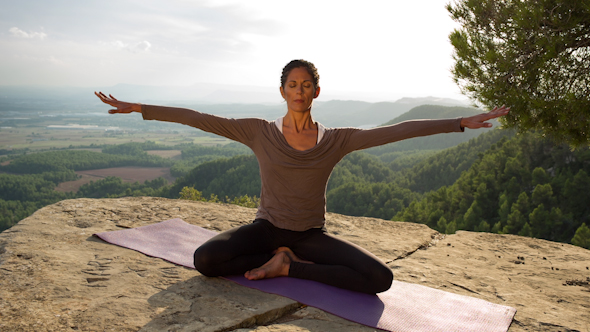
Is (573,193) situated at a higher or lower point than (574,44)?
lower

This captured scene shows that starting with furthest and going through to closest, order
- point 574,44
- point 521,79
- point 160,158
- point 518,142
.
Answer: point 160,158, point 518,142, point 521,79, point 574,44

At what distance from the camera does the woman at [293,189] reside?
101 inches

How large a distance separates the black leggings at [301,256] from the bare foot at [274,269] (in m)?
0.04

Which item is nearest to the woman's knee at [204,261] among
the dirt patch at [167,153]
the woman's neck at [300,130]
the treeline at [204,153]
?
the woman's neck at [300,130]

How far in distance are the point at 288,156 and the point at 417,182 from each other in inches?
1472

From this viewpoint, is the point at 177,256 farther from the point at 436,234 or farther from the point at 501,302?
the point at 436,234

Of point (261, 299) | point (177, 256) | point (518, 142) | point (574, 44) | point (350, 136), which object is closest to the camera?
point (261, 299)

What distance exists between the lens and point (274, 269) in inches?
105

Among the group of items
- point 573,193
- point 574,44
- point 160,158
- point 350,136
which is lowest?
point 160,158

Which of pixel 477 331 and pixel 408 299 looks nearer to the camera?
pixel 477 331

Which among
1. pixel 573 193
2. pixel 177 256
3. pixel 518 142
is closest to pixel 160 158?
pixel 518 142

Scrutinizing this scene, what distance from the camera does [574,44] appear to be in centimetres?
442

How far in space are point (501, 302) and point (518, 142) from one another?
714 inches

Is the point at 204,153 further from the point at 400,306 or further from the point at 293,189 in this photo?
the point at 400,306
